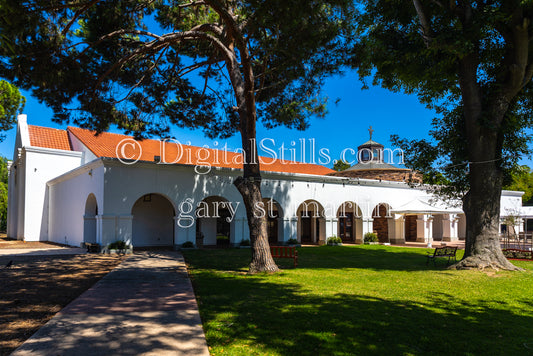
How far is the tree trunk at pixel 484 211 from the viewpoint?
1077cm

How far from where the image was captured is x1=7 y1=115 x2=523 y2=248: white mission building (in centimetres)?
1552

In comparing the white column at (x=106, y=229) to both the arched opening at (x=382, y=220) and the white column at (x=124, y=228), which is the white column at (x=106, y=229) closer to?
the white column at (x=124, y=228)

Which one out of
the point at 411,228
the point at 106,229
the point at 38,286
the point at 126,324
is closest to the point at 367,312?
the point at 126,324

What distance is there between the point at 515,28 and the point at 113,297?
1216 cm

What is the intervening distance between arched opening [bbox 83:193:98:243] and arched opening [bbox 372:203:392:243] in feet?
56.2

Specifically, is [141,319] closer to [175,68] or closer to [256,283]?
[256,283]

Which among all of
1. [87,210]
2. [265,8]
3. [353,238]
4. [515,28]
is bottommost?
[353,238]

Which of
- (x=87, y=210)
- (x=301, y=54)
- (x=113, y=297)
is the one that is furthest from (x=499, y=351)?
(x=87, y=210)

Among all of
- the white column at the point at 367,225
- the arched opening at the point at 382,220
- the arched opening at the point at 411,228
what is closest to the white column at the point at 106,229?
the white column at the point at 367,225

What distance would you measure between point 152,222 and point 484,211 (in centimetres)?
1510

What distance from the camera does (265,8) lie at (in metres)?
6.89

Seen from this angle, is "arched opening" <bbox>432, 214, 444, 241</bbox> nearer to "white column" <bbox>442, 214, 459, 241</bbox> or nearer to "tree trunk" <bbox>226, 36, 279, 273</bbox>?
"white column" <bbox>442, 214, 459, 241</bbox>

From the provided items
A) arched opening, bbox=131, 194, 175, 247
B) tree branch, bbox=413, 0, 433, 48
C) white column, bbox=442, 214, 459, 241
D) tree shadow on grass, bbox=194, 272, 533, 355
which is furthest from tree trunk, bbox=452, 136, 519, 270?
white column, bbox=442, 214, 459, 241

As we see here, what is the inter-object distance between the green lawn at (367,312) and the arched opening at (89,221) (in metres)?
9.20
